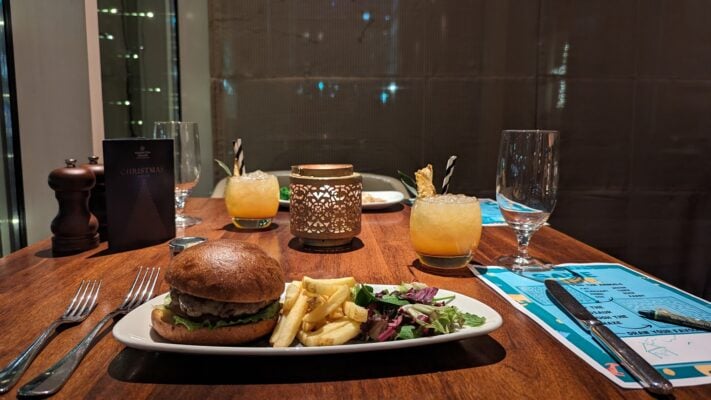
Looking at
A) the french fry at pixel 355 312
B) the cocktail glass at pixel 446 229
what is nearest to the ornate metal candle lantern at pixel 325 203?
the cocktail glass at pixel 446 229

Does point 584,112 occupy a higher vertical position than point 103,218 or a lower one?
higher

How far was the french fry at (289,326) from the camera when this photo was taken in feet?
1.96

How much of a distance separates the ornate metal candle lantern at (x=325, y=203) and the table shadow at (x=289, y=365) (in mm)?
536

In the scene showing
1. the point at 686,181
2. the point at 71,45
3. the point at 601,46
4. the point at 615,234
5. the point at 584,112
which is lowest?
the point at 615,234

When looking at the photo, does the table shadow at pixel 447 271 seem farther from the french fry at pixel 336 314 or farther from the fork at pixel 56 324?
the fork at pixel 56 324

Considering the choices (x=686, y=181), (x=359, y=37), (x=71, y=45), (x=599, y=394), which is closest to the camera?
(x=599, y=394)

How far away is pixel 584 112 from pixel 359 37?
150 cm

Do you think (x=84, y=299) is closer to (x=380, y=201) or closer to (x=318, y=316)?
(x=318, y=316)

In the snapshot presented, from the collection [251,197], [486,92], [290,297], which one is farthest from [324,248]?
[486,92]

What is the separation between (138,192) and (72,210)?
0.46ft

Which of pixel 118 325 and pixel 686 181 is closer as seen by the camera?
pixel 118 325

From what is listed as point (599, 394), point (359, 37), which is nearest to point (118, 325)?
point (599, 394)

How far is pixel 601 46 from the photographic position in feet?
10.5

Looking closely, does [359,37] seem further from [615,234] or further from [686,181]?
[686,181]
